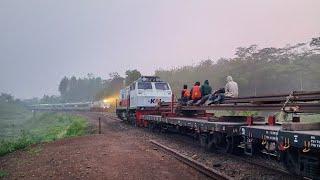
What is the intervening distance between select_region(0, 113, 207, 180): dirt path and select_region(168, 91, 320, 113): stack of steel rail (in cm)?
227

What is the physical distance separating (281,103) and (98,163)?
17.9ft

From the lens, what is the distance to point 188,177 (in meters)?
10.9

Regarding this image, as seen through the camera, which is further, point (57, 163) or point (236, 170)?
point (57, 163)

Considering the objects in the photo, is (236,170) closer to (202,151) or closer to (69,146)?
(202,151)

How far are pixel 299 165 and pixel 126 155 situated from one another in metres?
6.92

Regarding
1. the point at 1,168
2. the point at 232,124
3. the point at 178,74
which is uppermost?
the point at 178,74

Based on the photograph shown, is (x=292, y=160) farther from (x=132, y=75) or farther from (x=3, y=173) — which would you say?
(x=132, y=75)

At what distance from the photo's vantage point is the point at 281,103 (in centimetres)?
1082

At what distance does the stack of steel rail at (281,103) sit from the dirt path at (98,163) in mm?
2269

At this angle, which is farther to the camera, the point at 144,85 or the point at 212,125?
the point at 144,85

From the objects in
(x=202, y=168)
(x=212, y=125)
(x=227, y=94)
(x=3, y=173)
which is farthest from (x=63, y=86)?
(x=202, y=168)

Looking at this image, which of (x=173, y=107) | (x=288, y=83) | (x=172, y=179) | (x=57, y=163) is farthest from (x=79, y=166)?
(x=288, y=83)

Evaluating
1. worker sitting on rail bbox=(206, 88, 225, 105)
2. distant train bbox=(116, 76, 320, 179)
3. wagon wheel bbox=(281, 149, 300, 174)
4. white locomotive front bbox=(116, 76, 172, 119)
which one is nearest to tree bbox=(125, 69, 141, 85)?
white locomotive front bbox=(116, 76, 172, 119)

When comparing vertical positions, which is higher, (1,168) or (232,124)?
(232,124)
